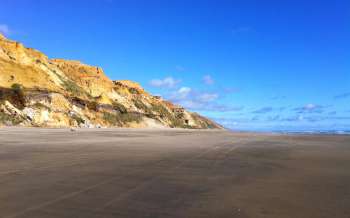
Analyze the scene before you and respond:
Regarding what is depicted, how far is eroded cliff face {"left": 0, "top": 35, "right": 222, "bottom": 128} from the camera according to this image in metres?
46.9

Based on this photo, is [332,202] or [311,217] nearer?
[311,217]

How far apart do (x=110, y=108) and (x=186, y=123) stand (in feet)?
128

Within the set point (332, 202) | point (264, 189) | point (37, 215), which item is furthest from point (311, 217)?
point (37, 215)

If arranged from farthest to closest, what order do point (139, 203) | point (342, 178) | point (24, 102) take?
point (24, 102)
point (342, 178)
point (139, 203)

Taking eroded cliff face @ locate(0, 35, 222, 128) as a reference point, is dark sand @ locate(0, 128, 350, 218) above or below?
below

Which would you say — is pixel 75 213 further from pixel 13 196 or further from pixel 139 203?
pixel 13 196

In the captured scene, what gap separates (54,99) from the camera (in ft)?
173

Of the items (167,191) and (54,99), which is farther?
(54,99)

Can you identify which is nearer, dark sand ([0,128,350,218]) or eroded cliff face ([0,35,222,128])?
dark sand ([0,128,350,218])

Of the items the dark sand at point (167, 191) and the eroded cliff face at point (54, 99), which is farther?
the eroded cliff face at point (54, 99)

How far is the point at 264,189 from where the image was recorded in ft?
23.5

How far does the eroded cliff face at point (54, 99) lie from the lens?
154 feet

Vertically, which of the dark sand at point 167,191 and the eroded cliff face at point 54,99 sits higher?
the eroded cliff face at point 54,99

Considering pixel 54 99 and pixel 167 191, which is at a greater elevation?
pixel 54 99
